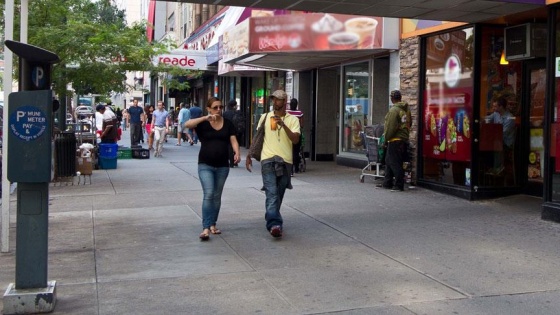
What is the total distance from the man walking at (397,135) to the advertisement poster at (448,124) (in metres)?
0.48

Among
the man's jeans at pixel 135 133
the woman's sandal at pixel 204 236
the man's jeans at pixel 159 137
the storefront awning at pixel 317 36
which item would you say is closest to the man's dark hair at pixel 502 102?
the storefront awning at pixel 317 36

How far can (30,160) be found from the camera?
5.05 metres

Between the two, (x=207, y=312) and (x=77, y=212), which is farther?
(x=77, y=212)

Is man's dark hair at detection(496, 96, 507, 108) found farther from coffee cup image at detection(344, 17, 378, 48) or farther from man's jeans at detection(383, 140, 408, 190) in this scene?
coffee cup image at detection(344, 17, 378, 48)

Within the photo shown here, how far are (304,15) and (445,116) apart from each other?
13.6 feet

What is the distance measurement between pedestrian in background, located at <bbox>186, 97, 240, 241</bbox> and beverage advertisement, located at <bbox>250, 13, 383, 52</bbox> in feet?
20.0

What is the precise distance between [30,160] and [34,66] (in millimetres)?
787

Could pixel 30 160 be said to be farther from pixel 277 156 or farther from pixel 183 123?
pixel 183 123

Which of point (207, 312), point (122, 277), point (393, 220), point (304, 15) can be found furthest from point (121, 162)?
point (207, 312)

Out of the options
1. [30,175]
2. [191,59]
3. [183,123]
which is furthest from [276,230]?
[191,59]

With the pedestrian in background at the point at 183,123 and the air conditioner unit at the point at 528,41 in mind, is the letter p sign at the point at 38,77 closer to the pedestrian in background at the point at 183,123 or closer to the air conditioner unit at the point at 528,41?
the air conditioner unit at the point at 528,41

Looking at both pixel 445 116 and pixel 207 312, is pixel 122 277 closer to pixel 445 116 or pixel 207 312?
pixel 207 312

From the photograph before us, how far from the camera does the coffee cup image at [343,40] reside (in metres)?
13.4

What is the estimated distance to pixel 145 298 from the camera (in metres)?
5.47
